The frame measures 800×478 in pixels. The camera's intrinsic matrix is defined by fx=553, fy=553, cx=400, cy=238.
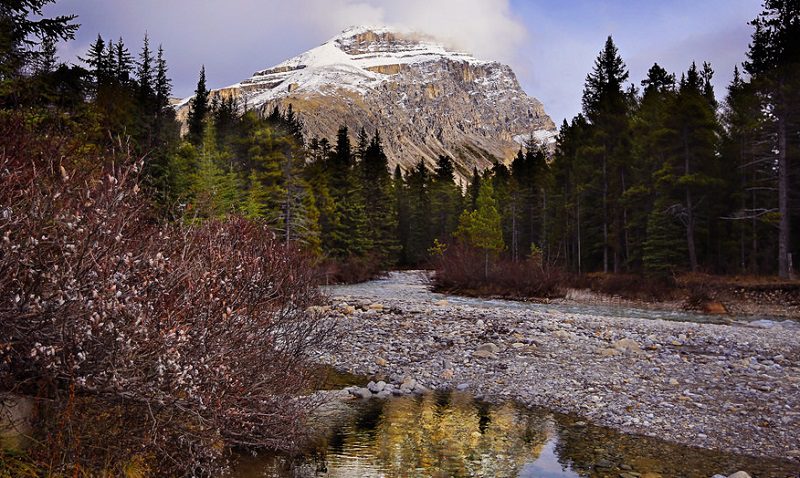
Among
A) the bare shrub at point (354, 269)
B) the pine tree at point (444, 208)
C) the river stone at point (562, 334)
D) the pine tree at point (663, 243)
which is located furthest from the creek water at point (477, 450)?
the pine tree at point (444, 208)

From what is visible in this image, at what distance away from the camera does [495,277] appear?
114 ft

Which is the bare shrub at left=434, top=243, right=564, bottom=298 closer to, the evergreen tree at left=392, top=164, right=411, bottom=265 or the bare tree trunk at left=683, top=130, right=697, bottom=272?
the bare tree trunk at left=683, top=130, right=697, bottom=272

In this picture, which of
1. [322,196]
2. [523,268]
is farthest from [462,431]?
[322,196]

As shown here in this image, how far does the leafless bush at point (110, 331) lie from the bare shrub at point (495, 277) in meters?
28.0

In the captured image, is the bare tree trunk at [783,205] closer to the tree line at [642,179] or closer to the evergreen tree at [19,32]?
the tree line at [642,179]

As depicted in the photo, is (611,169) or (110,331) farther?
(611,169)

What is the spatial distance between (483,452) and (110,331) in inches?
241

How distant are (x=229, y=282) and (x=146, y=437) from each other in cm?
225

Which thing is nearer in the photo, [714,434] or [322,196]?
[714,434]

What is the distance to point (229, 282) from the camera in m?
7.12

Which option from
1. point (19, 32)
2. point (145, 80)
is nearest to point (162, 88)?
point (145, 80)

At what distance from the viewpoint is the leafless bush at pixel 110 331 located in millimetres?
4328

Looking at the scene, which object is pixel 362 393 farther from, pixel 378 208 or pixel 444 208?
pixel 444 208

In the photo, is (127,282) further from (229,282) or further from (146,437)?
(229,282)
